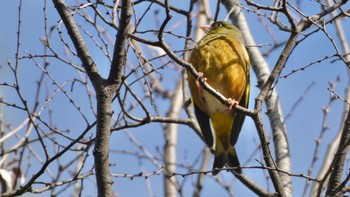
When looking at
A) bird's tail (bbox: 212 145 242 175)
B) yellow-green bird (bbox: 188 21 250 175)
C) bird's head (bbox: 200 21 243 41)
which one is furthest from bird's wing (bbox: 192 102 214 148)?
bird's head (bbox: 200 21 243 41)

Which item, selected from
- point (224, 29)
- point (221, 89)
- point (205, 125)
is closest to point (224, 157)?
point (205, 125)

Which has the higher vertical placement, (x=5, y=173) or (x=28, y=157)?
(x=28, y=157)

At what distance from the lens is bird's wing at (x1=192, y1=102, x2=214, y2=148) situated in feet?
15.7

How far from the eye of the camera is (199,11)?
30.1ft

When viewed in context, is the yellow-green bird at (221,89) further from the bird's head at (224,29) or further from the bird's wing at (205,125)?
the bird's head at (224,29)

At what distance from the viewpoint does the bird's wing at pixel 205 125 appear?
4.77 metres

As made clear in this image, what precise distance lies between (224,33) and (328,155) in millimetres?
1480

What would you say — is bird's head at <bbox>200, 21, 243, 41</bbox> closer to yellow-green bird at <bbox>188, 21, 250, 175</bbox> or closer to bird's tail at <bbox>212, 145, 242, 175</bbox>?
yellow-green bird at <bbox>188, 21, 250, 175</bbox>

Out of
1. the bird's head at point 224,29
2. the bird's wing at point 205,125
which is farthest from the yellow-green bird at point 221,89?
the bird's head at point 224,29

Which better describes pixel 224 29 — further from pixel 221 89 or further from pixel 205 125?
pixel 205 125

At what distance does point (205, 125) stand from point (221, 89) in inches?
13.0

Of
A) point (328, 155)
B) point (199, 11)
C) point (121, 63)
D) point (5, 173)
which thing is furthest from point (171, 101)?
point (121, 63)

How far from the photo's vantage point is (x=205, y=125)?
4.93 m

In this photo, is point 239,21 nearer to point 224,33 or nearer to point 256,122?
point 224,33
